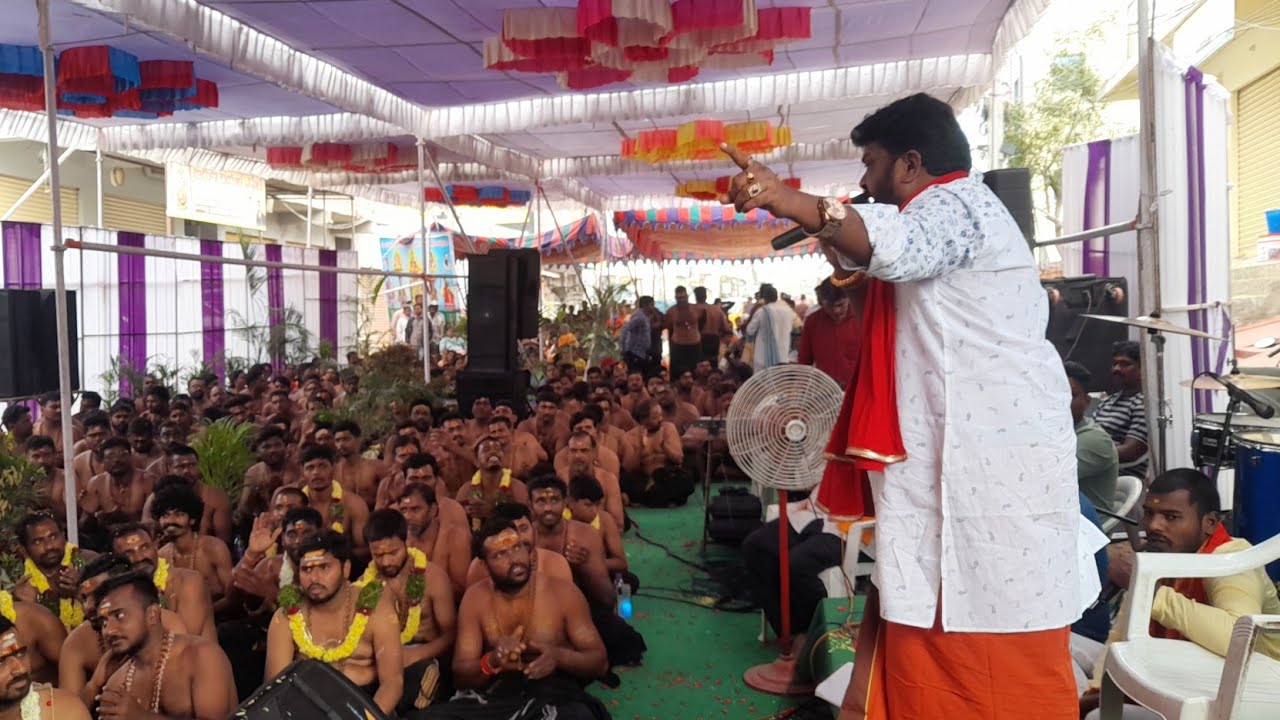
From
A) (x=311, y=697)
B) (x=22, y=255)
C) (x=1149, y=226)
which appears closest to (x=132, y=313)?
(x=22, y=255)

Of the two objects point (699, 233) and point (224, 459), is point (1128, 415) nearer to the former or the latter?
point (224, 459)

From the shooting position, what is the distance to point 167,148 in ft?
35.7

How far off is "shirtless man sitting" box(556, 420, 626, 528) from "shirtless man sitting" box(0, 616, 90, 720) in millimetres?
3801

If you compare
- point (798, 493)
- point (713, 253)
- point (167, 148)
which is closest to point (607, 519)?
point (798, 493)

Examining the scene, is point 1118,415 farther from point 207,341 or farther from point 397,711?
point 207,341

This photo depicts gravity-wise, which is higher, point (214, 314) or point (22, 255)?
point (22, 255)

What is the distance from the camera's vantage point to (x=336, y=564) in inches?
160

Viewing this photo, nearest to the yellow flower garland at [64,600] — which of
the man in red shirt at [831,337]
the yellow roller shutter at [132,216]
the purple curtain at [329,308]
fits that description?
the man in red shirt at [831,337]

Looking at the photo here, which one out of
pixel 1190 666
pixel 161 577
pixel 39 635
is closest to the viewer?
pixel 1190 666

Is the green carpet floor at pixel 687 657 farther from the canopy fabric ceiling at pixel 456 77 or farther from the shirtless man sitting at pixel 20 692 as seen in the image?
the canopy fabric ceiling at pixel 456 77

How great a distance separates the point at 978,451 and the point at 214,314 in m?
11.7

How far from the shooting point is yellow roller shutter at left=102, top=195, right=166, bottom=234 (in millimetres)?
14492

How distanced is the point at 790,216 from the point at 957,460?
2.07 ft

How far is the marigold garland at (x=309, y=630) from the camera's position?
4004 millimetres
